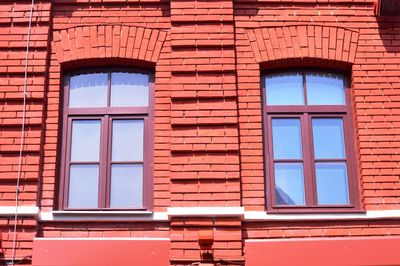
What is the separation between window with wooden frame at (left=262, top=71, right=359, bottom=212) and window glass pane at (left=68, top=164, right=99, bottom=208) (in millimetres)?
2052

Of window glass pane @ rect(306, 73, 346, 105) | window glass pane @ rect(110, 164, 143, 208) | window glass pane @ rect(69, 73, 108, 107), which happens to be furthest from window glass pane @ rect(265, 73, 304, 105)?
window glass pane @ rect(69, 73, 108, 107)

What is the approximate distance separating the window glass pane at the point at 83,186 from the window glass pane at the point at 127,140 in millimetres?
322

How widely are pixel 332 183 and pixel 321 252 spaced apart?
3.44 ft

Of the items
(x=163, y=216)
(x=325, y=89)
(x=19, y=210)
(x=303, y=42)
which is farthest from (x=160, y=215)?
(x=303, y=42)

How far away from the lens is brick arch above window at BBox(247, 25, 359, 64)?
8594 millimetres

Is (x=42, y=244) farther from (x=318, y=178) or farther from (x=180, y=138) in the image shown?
(x=318, y=178)

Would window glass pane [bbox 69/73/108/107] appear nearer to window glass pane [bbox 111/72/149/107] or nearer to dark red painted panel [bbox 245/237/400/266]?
window glass pane [bbox 111/72/149/107]

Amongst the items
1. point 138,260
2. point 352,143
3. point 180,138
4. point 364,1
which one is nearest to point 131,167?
point 180,138

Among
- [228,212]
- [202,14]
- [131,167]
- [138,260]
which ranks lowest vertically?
[138,260]

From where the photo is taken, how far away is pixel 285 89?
28.8ft

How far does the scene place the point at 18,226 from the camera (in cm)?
778

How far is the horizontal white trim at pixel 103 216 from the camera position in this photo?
7863 millimetres

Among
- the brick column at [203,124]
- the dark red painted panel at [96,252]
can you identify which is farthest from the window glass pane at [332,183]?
the dark red painted panel at [96,252]

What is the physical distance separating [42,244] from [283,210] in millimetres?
2761
